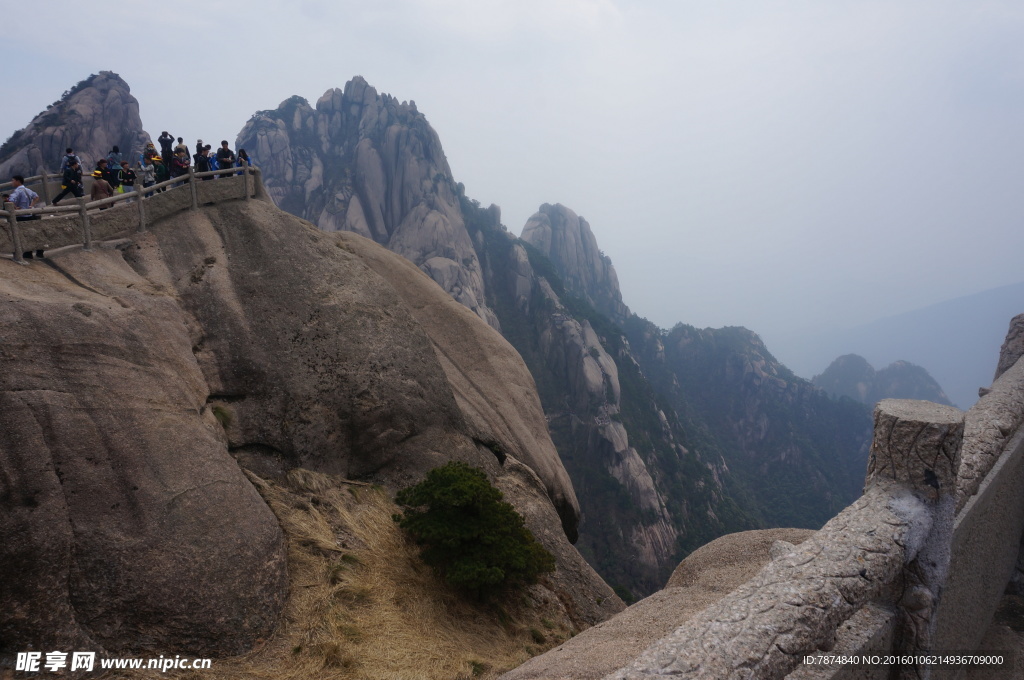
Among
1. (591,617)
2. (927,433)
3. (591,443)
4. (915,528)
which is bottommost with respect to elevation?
(591,443)

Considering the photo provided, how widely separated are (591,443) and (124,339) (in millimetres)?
65543

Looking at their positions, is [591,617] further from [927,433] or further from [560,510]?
[927,433]

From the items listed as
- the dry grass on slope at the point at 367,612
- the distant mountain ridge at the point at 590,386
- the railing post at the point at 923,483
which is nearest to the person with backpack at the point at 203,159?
the dry grass on slope at the point at 367,612

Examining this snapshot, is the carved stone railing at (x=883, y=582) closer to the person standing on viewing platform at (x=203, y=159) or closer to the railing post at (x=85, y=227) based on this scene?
the railing post at (x=85, y=227)

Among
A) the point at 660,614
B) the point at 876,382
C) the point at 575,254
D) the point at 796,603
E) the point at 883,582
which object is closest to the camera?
the point at 796,603

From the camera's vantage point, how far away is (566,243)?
419 ft

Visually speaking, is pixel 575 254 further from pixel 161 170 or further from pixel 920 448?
pixel 920 448

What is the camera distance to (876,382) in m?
171

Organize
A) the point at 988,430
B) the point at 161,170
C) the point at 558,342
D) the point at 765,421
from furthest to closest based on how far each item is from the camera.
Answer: the point at 765,421
the point at 558,342
the point at 161,170
the point at 988,430

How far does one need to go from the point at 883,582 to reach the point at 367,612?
25.2 ft

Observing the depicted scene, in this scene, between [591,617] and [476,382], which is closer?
[591,617]

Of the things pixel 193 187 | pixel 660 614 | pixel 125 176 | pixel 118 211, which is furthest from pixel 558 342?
pixel 660 614

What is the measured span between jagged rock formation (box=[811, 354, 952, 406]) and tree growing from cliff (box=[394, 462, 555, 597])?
581 feet

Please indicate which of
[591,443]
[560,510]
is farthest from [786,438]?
[560,510]
